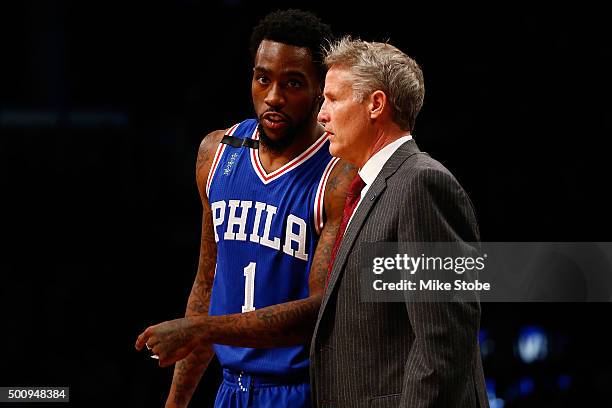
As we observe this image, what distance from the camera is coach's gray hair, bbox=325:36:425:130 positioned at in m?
1.91

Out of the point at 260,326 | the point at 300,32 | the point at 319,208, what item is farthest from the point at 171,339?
the point at 300,32

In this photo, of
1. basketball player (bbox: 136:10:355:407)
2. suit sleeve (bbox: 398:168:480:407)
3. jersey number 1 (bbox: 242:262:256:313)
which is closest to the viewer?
suit sleeve (bbox: 398:168:480:407)

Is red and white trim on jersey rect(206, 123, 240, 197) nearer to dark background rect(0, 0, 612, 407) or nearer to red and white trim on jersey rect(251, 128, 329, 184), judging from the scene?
red and white trim on jersey rect(251, 128, 329, 184)

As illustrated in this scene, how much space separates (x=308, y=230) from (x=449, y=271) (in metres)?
0.58

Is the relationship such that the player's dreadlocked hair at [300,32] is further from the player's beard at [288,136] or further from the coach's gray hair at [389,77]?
the coach's gray hair at [389,77]

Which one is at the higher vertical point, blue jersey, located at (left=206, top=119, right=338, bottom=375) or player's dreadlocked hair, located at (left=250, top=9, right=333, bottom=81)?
player's dreadlocked hair, located at (left=250, top=9, right=333, bottom=81)

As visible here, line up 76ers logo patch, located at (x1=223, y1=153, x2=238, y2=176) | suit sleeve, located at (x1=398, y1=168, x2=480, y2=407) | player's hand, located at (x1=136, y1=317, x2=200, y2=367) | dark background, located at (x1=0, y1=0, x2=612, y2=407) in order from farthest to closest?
dark background, located at (x1=0, y1=0, x2=612, y2=407) → 76ers logo patch, located at (x1=223, y1=153, x2=238, y2=176) → player's hand, located at (x1=136, y1=317, x2=200, y2=367) → suit sleeve, located at (x1=398, y1=168, x2=480, y2=407)

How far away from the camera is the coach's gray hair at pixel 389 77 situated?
1908 millimetres

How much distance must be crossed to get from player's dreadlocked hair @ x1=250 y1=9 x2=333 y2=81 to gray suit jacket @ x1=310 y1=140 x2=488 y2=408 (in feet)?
1.59

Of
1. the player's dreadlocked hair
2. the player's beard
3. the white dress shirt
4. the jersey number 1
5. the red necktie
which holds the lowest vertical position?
the jersey number 1

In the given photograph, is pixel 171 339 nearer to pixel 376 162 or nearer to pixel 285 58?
pixel 376 162

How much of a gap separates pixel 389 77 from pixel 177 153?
2.18 m

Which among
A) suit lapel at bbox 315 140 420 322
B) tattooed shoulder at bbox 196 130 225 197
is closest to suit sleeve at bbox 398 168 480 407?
suit lapel at bbox 315 140 420 322

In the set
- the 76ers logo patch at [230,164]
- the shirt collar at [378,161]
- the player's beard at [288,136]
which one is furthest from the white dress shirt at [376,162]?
the 76ers logo patch at [230,164]
